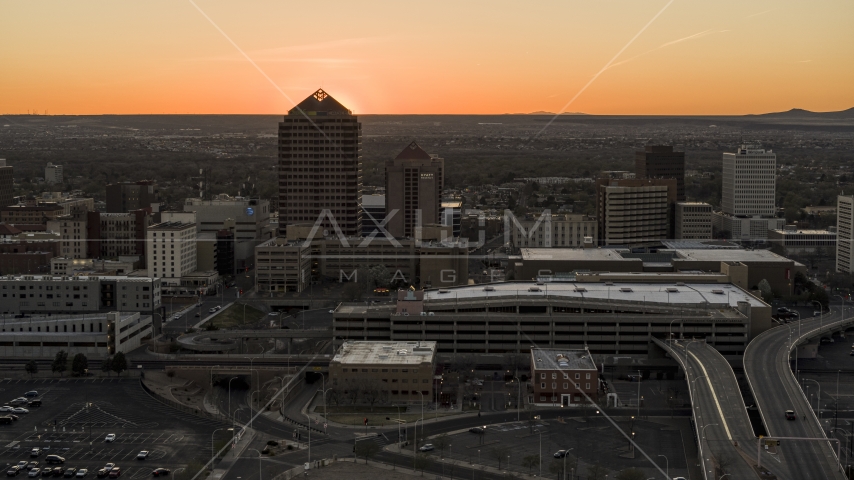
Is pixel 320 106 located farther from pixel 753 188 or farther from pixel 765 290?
pixel 753 188

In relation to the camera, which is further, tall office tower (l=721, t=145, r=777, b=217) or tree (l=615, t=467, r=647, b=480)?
tall office tower (l=721, t=145, r=777, b=217)

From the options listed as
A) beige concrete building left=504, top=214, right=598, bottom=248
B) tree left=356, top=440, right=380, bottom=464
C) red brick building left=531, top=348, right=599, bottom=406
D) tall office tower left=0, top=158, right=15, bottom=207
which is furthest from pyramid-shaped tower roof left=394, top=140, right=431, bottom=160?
tree left=356, top=440, right=380, bottom=464

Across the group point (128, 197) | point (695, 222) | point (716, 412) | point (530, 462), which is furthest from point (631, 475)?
point (128, 197)

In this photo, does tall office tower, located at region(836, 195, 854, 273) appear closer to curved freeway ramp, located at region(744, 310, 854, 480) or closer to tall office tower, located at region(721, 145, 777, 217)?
curved freeway ramp, located at region(744, 310, 854, 480)

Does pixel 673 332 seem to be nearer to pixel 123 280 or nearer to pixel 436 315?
pixel 436 315

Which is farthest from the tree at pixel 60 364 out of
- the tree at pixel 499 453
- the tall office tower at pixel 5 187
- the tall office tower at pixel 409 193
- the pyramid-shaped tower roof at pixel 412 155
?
the tall office tower at pixel 5 187

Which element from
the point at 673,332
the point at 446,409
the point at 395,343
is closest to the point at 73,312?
the point at 395,343
